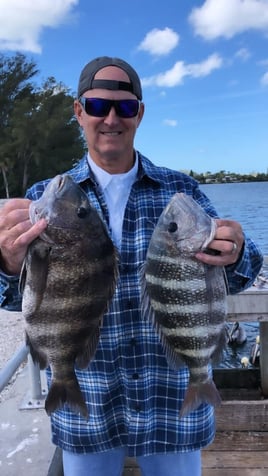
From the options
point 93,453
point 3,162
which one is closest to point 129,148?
point 93,453

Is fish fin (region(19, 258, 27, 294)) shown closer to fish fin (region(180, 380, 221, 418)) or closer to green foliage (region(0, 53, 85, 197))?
fish fin (region(180, 380, 221, 418))

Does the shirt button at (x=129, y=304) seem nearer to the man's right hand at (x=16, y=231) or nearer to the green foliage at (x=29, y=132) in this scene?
the man's right hand at (x=16, y=231)

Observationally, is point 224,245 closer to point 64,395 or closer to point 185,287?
point 185,287

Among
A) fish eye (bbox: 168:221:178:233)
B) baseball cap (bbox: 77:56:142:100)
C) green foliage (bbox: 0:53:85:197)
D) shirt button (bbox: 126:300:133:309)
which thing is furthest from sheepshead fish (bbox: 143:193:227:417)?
green foliage (bbox: 0:53:85:197)

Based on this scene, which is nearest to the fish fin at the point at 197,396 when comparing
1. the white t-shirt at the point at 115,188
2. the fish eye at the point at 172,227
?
the fish eye at the point at 172,227

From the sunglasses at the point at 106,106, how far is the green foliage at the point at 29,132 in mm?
39609

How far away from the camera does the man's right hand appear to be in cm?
162

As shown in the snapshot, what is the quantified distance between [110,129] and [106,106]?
93 mm

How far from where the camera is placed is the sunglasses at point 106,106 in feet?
6.32

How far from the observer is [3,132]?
145 ft

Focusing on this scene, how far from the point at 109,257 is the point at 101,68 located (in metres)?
Result: 0.81

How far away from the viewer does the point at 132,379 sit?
6.72ft

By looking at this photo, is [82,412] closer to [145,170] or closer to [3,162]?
[145,170]

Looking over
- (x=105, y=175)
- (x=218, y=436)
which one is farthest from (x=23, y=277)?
(x=218, y=436)
